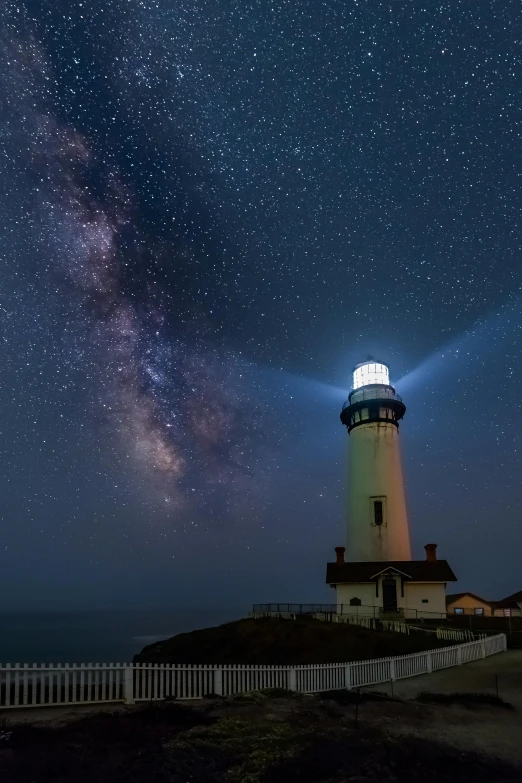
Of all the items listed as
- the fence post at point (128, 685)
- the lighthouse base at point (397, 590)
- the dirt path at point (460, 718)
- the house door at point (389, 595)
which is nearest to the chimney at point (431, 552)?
the lighthouse base at point (397, 590)

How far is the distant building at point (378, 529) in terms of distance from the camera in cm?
4069

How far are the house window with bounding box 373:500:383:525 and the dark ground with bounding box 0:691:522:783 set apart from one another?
115 feet

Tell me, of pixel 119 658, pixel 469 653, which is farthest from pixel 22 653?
pixel 469 653

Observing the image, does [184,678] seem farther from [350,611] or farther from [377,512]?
[377,512]

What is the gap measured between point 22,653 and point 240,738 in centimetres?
10103

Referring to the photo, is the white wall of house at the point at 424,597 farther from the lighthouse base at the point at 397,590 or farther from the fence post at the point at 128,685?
the fence post at the point at 128,685

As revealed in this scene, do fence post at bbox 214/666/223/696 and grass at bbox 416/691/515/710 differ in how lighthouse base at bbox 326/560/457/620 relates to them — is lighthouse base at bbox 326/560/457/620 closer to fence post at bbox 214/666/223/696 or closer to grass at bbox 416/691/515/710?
grass at bbox 416/691/515/710

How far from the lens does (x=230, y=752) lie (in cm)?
898

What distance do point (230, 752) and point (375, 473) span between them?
39898mm

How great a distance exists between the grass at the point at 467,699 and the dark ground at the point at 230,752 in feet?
12.7

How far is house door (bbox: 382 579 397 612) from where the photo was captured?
4078 centimetres

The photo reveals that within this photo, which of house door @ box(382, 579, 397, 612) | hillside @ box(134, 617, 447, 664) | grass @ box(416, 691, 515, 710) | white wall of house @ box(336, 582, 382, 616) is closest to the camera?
grass @ box(416, 691, 515, 710)

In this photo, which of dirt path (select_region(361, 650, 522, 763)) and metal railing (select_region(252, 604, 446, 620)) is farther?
metal railing (select_region(252, 604, 446, 620))

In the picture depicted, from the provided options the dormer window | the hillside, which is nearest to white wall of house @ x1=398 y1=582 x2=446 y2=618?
the dormer window
